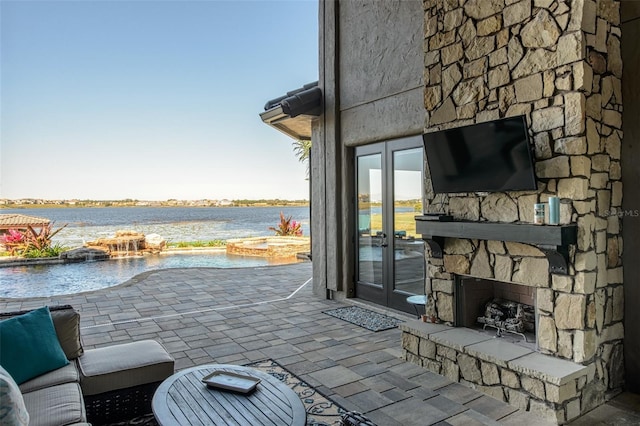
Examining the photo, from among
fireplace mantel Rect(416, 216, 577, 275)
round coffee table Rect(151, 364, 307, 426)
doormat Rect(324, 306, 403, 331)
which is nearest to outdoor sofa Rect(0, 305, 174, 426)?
round coffee table Rect(151, 364, 307, 426)

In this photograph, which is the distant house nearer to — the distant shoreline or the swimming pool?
the swimming pool

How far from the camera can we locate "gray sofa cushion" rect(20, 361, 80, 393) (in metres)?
2.58

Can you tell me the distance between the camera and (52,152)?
101 ft

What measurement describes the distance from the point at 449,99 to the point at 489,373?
97.8 inches

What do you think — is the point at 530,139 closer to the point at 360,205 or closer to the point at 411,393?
the point at 411,393

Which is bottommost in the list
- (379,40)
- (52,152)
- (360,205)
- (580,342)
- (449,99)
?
(580,342)

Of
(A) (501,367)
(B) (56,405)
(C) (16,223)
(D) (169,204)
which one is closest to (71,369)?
(B) (56,405)

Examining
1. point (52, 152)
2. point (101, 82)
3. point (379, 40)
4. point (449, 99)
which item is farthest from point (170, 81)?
point (449, 99)

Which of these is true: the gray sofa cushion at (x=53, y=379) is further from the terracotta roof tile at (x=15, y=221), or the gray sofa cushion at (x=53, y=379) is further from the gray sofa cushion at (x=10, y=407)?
the terracotta roof tile at (x=15, y=221)

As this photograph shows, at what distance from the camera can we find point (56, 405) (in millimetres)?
2348

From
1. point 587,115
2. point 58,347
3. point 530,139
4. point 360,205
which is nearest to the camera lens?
point 58,347

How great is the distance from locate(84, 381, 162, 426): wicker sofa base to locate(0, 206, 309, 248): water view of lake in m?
24.4

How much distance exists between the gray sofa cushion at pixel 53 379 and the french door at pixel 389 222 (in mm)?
3923

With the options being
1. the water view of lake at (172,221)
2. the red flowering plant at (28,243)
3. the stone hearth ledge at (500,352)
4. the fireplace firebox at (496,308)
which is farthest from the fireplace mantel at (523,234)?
the water view of lake at (172,221)
